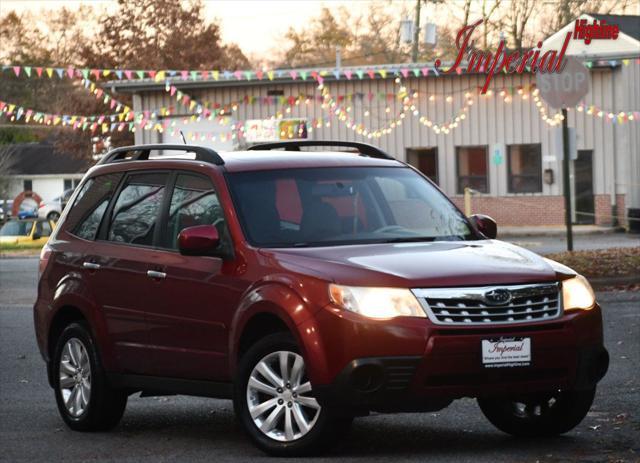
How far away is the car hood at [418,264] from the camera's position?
7781 mm

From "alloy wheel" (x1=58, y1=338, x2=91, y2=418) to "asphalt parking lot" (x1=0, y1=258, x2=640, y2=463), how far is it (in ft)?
0.62

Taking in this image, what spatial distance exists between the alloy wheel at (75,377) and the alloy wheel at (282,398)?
1.95 meters

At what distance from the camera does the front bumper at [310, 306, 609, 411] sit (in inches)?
301

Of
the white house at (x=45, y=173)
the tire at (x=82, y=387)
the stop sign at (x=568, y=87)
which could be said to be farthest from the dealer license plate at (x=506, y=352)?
the white house at (x=45, y=173)

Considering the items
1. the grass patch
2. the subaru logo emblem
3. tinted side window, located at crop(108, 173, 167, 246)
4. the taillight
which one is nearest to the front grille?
the subaru logo emblem

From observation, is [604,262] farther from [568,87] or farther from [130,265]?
[130,265]

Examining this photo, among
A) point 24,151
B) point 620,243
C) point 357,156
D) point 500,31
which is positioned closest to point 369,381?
point 357,156

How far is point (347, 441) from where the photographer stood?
8.82 meters

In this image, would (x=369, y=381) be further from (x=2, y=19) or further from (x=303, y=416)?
(x=2, y=19)

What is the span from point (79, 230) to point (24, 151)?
102742mm

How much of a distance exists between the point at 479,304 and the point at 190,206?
7.44 feet

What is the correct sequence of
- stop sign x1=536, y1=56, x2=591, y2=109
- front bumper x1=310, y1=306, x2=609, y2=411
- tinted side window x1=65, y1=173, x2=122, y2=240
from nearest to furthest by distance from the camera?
front bumper x1=310, y1=306, x2=609, y2=411 < tinted side window x1=65, y1=173, x2=122, y2=240 < stop sign x1=536, y1=56, x2=591, y2=109

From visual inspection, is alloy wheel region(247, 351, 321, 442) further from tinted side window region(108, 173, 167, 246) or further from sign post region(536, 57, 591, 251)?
sign post region(536, 57, 591, 251)

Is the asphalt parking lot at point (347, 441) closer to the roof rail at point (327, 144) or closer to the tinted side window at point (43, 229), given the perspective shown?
the roof rail at point (327, 144)
